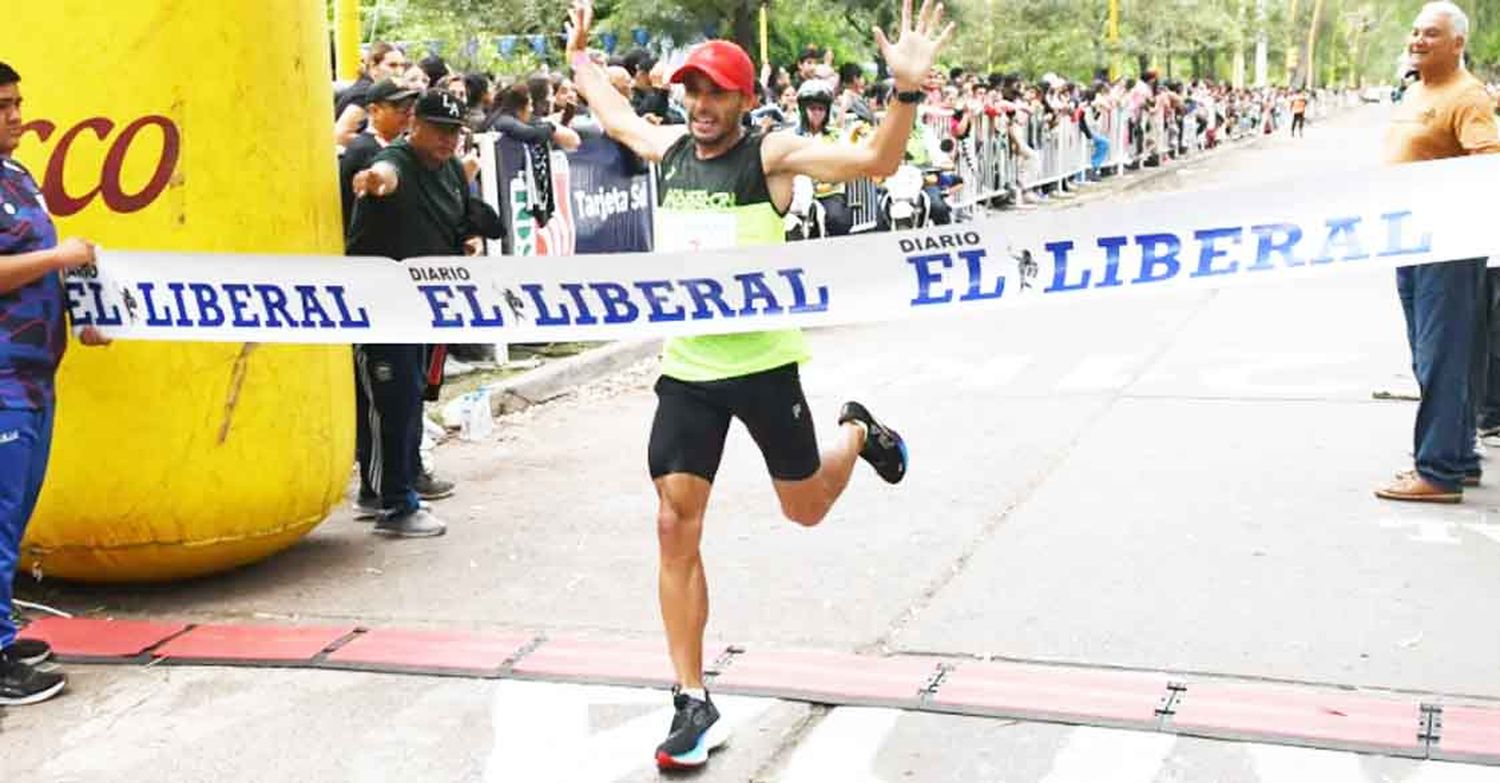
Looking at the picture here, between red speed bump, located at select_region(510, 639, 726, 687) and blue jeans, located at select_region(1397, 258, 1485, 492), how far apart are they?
11.0ft

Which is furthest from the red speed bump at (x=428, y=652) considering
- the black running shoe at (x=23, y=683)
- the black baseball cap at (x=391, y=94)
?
the black baseball cap at (x=391, y=94)

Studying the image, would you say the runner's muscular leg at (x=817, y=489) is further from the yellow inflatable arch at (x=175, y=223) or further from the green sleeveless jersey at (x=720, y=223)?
the yellow inflatable arch at (x=175, y=223)

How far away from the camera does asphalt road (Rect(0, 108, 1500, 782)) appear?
15.1 feet

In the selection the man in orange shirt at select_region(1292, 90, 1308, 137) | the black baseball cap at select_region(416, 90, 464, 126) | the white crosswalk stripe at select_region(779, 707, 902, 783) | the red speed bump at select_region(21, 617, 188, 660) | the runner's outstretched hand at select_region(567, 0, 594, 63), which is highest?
the runner's outstretched hand at select_region(567, 0, 594, 63)

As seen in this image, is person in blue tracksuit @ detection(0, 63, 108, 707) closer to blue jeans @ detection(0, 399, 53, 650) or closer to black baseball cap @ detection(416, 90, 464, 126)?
blue jeans @ detection(0, 399, 53, 650)

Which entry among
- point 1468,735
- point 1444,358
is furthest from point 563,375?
point 1468,735

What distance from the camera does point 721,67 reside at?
4.48m

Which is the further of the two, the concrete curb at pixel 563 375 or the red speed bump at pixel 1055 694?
the concrete curb at pixel 563 375

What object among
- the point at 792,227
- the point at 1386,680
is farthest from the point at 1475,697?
the point at 792,227

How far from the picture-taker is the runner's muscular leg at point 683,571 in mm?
4520

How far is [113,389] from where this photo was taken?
579 centimetres

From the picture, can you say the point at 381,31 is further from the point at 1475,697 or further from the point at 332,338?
the point at 1475,697

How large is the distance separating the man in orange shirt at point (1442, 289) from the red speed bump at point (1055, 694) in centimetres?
260

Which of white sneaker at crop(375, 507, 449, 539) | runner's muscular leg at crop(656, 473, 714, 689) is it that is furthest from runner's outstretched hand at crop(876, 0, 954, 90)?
white sneaker at crop(375, 507, 449, 539)
